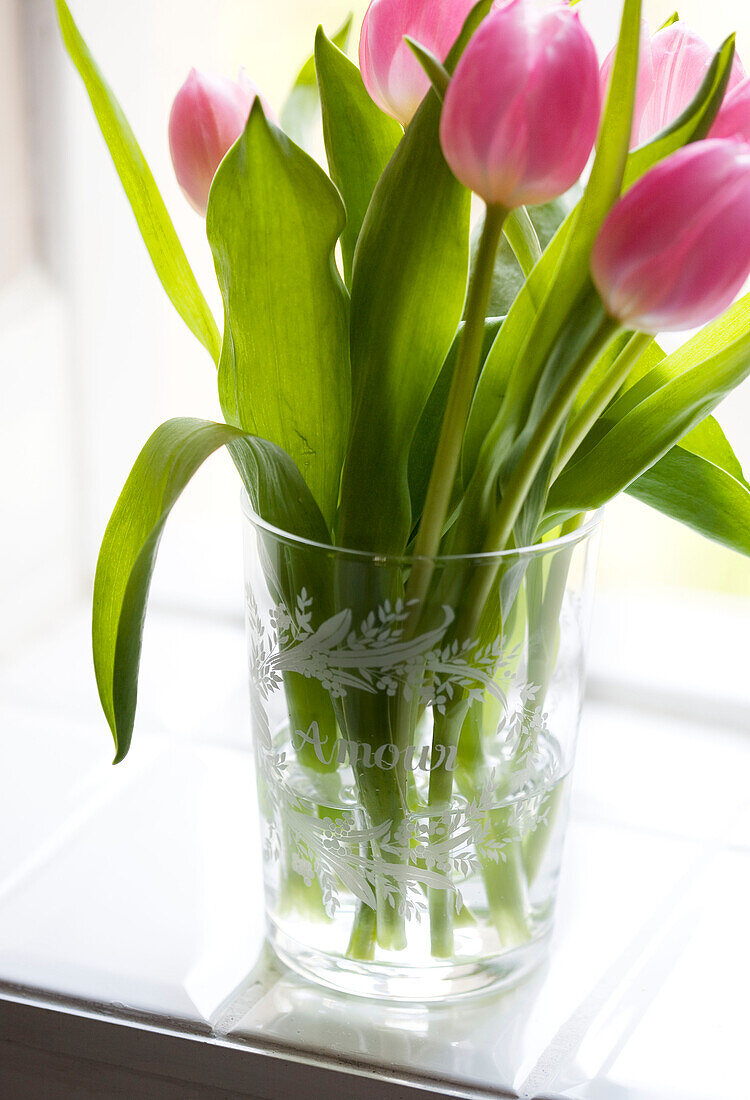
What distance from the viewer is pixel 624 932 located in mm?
480

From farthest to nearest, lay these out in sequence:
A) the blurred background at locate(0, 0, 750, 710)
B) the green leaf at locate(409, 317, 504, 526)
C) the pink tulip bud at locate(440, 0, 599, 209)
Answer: the blurred background at locate(0, 0, 750, 710), the green leaf at locate(409, 317, 504, 526), the pink tulip bud at locate(440, 0, 599, 209)

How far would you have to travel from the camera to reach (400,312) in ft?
1.07

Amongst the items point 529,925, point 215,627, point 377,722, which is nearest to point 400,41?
point 377,722

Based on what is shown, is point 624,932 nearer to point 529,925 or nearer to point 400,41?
point 529,925

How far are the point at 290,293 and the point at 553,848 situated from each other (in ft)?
Answer: 0.72

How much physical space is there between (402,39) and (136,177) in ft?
0.28

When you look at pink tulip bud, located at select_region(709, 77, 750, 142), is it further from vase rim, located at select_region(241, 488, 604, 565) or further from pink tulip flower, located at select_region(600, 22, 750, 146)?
vase rim, located at select_region(241, 488, 604, 565)

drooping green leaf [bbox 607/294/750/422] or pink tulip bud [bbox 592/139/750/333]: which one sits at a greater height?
pink tulip bud [bbox 592/139/750/333]

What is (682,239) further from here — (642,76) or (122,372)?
(122,372)

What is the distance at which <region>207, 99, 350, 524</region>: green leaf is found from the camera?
11.9 inches

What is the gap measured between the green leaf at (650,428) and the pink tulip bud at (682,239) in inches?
1.8

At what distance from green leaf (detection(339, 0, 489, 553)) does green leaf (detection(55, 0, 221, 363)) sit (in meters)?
0.06

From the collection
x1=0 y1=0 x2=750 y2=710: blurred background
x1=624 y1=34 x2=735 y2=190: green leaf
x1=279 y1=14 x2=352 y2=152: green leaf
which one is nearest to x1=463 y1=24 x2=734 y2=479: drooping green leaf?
x1=624 y1=34 x2=735 y2=190: green leaf

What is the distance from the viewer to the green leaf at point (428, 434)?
366 millimetres
